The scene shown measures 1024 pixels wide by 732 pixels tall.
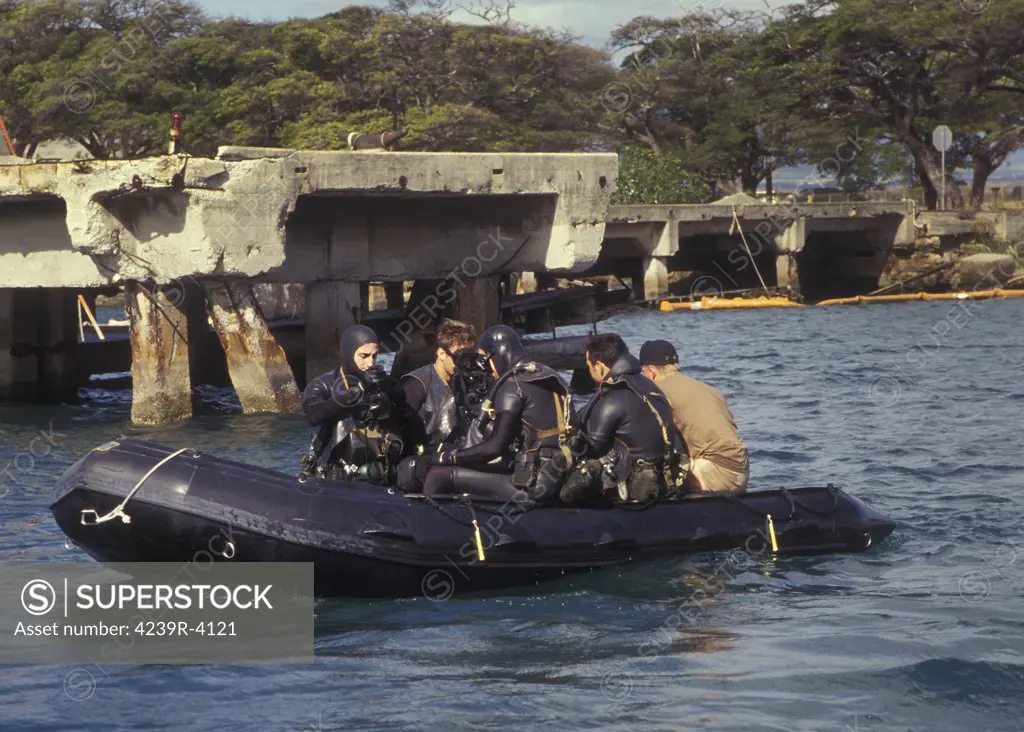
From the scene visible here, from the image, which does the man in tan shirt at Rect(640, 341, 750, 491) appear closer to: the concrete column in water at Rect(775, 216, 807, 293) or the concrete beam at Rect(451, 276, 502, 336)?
the concrete beam at Rect(451, 276, 502, 336)

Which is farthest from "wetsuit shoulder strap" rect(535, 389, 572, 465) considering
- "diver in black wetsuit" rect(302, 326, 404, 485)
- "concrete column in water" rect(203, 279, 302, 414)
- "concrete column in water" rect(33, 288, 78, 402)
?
"concrete column in water" rect(33, 288, 78, 402)

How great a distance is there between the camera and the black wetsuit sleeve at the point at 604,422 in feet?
33.3

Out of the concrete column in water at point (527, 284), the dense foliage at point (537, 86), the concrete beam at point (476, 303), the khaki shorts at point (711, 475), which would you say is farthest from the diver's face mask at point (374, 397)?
the dense foliage at point (537, 86)

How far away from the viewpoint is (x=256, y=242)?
1741 cm

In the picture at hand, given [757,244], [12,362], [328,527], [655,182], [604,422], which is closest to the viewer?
[328,527]

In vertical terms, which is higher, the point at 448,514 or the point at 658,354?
the point at 658,354

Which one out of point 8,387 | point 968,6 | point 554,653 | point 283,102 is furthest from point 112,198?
point 968,6

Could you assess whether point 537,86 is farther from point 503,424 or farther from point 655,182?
point 503,424

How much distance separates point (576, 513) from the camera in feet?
33.4

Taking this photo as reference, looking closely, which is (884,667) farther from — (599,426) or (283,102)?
(283,102)

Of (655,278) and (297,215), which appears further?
(655,278)

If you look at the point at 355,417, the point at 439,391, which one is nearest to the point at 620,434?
the point at 439,391

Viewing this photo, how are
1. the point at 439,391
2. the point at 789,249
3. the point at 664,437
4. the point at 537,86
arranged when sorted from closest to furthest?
the point at 664,437
the point at 439,391
the point at 789,249
the point at 537,86

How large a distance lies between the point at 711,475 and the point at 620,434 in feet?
3.79
